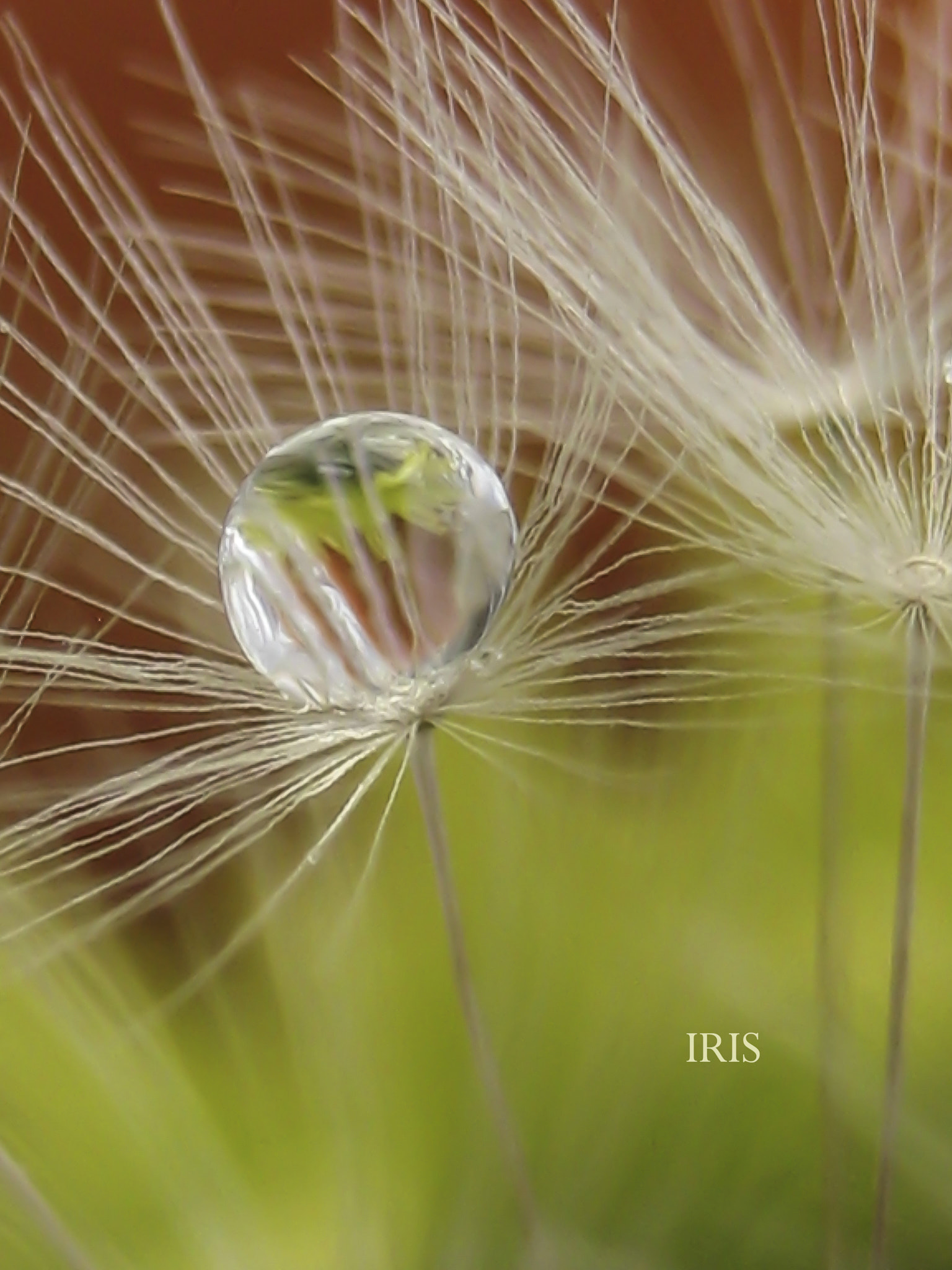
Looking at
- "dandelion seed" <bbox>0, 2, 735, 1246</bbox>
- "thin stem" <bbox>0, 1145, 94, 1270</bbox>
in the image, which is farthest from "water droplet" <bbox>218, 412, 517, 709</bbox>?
"thin stem" <bbox>0, 1145, 94, 1270</bbox>

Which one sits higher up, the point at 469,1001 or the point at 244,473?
the point at 244,473

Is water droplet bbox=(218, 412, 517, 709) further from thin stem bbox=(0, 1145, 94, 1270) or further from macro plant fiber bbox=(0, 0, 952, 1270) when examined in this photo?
thin stem bbox=(0, 1145, 94, 1270)

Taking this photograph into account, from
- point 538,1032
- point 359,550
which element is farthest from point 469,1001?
point 359,550

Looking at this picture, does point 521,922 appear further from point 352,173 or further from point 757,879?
point 352,173

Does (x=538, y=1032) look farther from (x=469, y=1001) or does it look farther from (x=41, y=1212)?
(x=41, y=1212)

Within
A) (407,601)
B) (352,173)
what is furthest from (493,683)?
(352,173)
